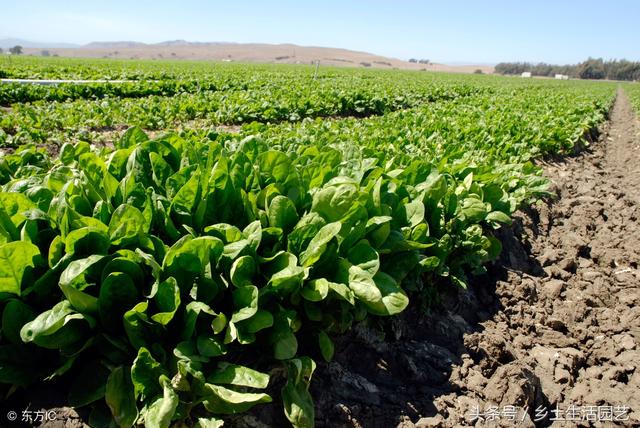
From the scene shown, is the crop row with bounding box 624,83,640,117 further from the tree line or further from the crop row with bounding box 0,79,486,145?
the tree line

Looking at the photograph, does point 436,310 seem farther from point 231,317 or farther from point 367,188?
point 231,317

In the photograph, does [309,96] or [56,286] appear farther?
[309,96]

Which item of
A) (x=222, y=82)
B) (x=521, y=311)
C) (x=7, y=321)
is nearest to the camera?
(x=7, y=321)

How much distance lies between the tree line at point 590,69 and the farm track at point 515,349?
146m

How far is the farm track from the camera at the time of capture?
9.03 feet

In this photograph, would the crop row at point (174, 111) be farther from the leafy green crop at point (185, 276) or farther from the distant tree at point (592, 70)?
the distant tree at point (592, 70)

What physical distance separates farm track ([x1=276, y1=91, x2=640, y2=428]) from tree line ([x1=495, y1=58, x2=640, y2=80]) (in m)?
146

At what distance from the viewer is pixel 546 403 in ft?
10.3

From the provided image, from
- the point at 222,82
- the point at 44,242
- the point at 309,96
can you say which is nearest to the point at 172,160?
the point at 44,242

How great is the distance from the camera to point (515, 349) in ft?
11.8

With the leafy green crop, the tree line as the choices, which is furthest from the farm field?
the tree line

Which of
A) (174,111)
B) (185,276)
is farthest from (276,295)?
(174,111)

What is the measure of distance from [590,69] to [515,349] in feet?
498

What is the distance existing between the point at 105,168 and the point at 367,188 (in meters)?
1.65
